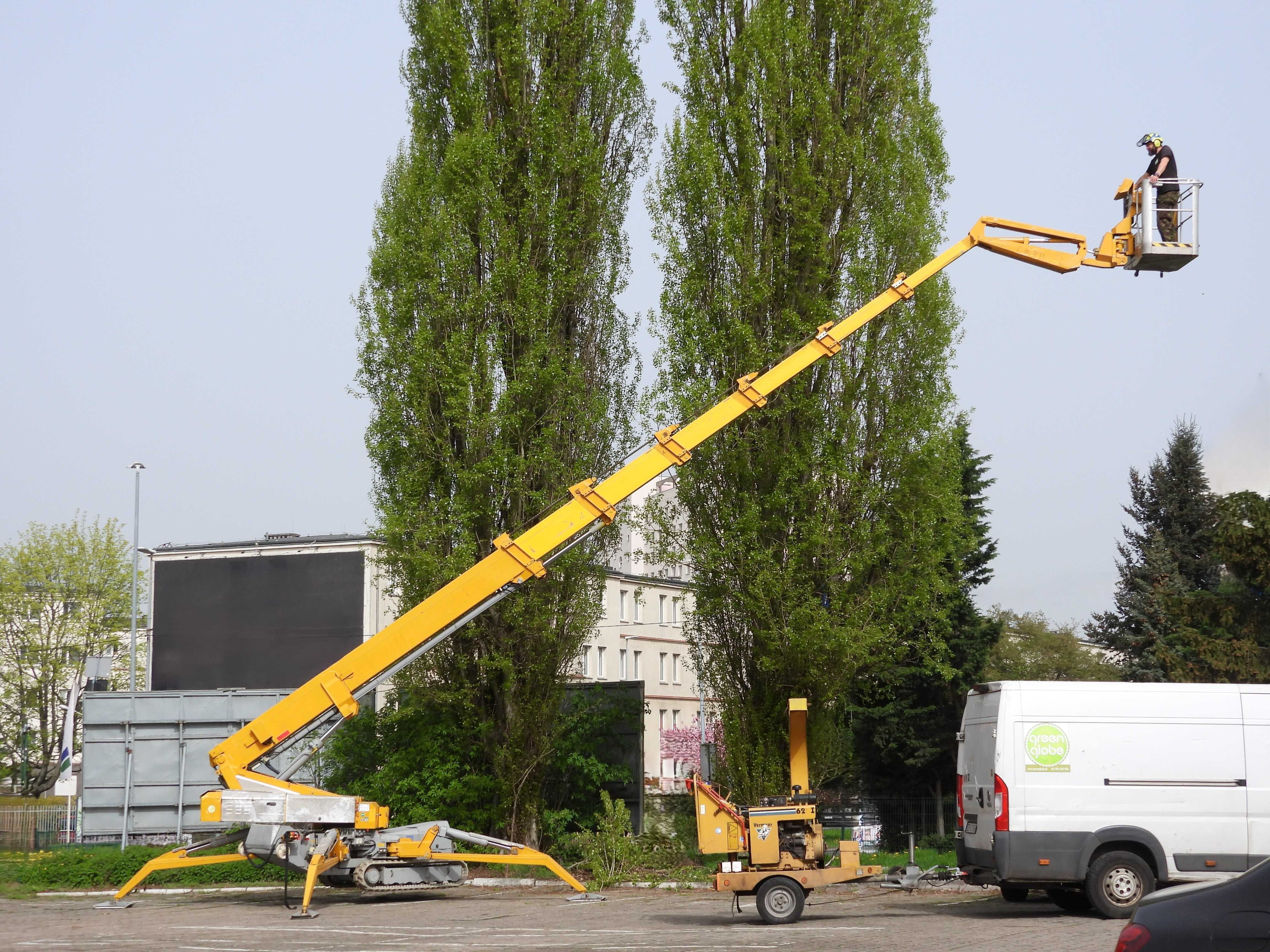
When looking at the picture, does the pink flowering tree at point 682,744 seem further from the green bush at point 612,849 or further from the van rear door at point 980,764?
the van rear door at point 980,764

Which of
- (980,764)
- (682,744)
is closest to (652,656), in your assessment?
(682,744)

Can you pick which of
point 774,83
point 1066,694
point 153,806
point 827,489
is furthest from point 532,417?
point 1066,694

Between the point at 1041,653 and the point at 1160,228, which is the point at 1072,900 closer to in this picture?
the point at 1160,228

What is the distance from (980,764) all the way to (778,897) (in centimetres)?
275

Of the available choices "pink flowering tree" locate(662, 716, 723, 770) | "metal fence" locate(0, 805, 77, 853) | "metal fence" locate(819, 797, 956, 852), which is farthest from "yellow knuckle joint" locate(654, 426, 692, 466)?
"pink flowering tree" locate(662, 716, 723, 770)

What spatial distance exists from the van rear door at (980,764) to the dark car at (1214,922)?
26.2 feet

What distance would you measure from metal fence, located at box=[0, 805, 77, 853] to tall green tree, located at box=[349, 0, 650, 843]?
15297mm

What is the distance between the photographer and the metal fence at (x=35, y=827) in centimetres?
3356

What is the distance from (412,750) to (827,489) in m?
8.38

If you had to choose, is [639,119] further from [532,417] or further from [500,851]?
[500,851]

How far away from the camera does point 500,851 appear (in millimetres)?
19906

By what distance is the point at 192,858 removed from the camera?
1792 centimetres

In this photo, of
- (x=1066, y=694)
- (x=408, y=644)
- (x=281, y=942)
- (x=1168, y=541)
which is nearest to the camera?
(x=281, y=942)

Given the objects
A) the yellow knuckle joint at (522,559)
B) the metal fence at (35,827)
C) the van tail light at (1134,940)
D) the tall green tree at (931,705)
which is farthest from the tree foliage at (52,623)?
the van tail light at (1134,940)
